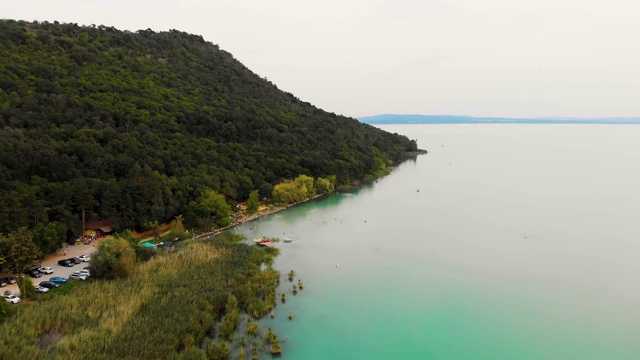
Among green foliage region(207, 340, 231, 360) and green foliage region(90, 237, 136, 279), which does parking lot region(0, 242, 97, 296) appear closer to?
green foliage region(90, 237, 136, 279)

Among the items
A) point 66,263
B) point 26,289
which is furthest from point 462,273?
point 26,289

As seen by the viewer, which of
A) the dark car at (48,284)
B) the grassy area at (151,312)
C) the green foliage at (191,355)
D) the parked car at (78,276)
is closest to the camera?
the grassy area at (151,312)

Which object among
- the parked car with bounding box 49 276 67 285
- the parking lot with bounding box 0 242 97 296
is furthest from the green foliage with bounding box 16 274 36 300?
the parked car with bounding box 49 276 67 285

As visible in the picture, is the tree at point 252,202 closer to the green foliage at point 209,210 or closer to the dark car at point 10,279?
the green foliage at point 209,210

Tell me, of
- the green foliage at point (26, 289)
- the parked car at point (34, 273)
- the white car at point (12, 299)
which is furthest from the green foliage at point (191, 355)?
the parked car at point (34, 273)

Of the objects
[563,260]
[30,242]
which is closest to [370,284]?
[563,260]

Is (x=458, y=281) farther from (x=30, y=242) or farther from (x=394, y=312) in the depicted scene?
(x=30, y=242)
